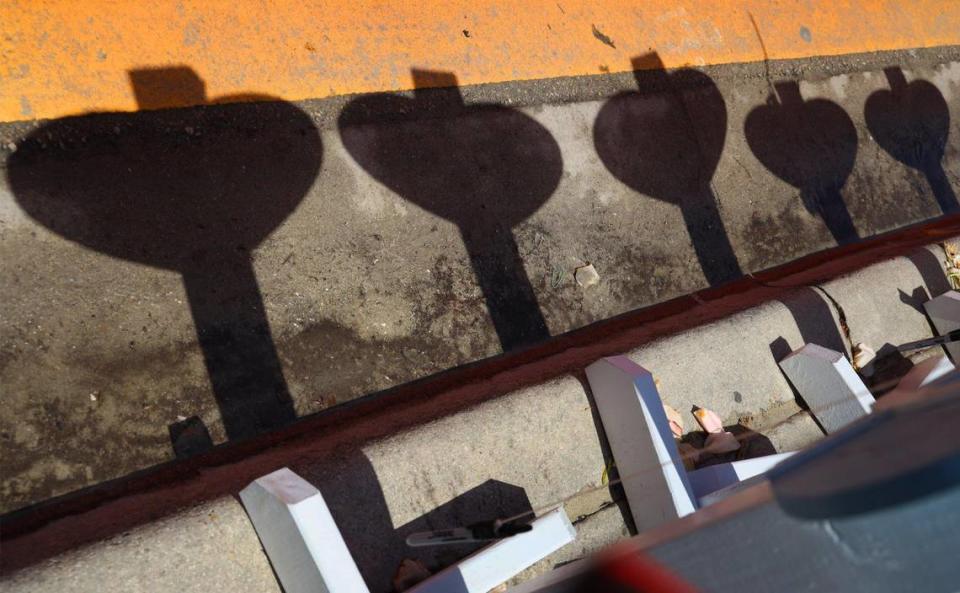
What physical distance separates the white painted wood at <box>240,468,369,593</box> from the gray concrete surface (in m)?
0.78

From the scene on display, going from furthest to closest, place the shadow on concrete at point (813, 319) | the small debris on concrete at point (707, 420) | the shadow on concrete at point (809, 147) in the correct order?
the shadow on concrete at point (809, 147)
the shadow on concrete at point (813, 319)
the small debris on concrete at point (707, 420)

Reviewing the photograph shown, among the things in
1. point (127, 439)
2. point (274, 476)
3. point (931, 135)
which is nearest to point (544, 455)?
point (274, 476)

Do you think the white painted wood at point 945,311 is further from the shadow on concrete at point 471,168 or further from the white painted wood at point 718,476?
the shadow on concrete at point 471,168

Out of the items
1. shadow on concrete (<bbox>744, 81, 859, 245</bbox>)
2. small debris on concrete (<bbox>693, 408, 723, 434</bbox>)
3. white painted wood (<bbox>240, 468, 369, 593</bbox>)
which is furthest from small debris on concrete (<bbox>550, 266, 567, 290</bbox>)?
white painted wood (<bbox>240, 468, 369, 593</bbox>)

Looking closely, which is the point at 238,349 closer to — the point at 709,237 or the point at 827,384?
the point at 827,384

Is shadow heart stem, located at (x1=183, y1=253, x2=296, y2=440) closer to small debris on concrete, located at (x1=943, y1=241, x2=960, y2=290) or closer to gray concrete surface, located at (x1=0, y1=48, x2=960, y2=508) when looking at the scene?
gray concrete surface, located at (x1=0, y1=48, x2=960, y2=508)

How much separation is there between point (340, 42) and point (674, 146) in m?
1.86

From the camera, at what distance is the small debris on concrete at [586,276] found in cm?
358

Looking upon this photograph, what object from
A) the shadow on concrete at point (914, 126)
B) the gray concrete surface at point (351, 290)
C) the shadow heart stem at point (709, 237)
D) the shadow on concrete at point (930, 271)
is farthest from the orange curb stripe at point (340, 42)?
the shadow on concrete at point (930, 271)

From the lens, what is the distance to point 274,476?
1.96m

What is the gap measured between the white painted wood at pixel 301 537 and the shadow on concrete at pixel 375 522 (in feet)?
0.67

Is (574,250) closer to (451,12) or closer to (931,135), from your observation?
(451,12)

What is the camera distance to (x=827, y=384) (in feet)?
9.47

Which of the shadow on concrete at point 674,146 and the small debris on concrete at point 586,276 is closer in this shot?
the small debris on concrete at point 586,276
